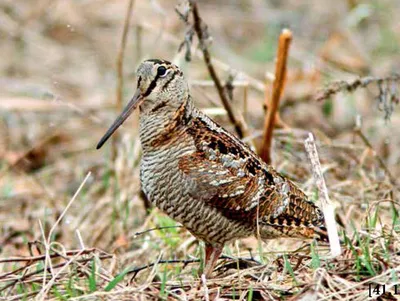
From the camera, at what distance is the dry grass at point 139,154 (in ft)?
14.0

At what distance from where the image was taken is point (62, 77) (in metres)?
10.5

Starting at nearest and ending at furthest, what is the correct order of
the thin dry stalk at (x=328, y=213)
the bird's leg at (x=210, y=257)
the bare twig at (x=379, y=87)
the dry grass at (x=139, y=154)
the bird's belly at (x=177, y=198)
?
the thin dry stalk at (x=328, y=213) → the dry grass at (x=139, y=154) → the bird's belly at (x=177, y=198) → the bird's leg at (x=210, y=257) → the bare twig at (x=379, y=87)

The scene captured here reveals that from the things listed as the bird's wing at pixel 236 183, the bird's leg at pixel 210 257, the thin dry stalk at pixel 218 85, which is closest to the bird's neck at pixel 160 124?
the bird's wing at pixel 236 183

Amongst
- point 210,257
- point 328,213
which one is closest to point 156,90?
point 210,257

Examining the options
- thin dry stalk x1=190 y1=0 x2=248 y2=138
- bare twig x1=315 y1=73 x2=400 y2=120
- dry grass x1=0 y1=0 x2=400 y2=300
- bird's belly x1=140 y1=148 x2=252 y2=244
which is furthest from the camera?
thin dry stalk x1=190 y1=0 x2=248 y2=138

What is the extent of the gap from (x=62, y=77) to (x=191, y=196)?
6310mm

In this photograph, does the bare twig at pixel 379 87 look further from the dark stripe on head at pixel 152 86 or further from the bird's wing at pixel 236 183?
the dark stripe on head at pixel 152 86

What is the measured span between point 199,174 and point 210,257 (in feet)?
1.62

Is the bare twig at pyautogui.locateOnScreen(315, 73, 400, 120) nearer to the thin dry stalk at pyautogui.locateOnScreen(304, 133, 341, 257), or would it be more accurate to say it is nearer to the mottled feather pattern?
the mottled feather pattern

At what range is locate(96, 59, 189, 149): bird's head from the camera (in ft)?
14.8

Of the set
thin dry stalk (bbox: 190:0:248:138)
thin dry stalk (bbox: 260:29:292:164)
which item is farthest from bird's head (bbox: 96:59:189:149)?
thin dry stalk (bbox: 260:29:292:164)

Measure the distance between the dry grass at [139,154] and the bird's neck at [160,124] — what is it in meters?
0.48

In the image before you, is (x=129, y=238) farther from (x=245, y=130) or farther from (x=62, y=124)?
(x=62, y=124)

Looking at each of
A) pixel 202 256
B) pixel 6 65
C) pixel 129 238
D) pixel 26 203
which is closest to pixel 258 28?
pixel 6 65
